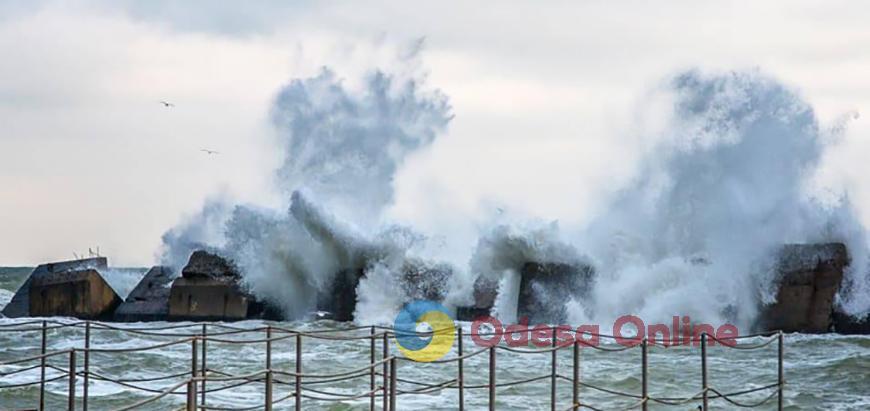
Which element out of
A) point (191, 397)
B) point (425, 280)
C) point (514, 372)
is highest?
point (425, 280)

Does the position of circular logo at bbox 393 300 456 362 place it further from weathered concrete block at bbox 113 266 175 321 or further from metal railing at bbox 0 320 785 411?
weathered concrete block at bbox 113 266 175 321

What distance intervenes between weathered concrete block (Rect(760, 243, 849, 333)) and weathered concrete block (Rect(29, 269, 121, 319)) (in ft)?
38.9

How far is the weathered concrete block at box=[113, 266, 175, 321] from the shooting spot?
26.8m

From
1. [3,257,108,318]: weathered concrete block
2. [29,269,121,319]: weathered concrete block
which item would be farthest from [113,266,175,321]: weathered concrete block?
[3,257,108,318]: weathered concrete block

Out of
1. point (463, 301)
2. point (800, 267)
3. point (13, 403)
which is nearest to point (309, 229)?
point (463, 301)

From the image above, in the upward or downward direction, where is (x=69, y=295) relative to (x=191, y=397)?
upward

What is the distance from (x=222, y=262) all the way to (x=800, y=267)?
1034cm

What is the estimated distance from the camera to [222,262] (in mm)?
26922

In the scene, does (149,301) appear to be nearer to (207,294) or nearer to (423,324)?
(207,294)

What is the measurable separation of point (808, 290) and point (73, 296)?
42.3 feet

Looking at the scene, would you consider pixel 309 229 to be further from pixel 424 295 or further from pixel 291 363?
pixel 291 363

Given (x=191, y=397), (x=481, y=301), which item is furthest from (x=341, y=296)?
(x=191, y=397)

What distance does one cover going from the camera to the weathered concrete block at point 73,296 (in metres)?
27.0

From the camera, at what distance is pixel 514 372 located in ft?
56.0
